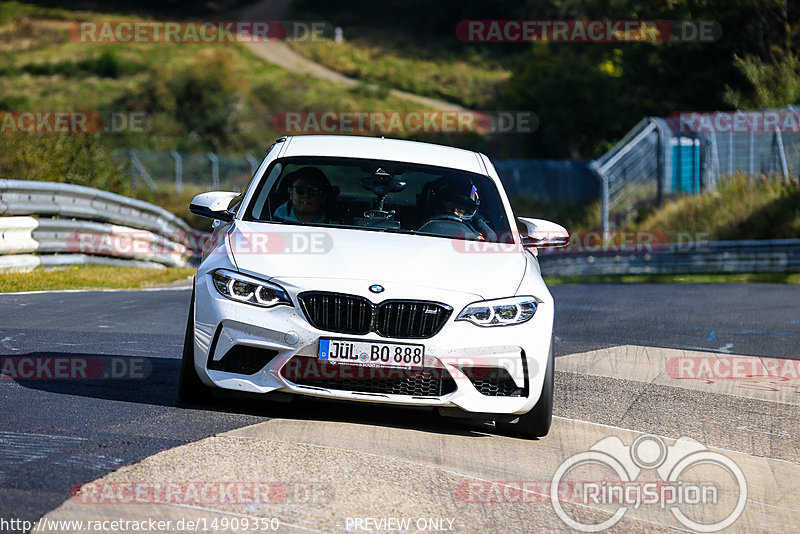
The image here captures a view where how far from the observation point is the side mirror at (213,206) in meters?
7.57

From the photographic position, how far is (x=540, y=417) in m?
6.72

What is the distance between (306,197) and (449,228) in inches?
36.5

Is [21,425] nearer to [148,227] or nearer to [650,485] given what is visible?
[650,485]

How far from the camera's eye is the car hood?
655cm

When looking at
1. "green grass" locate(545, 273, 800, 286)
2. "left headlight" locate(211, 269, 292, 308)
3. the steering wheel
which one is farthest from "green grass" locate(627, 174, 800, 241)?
"left headlight" locate(211, 269, 292, 308)

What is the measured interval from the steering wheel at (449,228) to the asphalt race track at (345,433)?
3.73 ft

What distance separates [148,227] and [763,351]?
11503 mm

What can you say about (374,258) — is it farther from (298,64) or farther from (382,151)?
(298,64)

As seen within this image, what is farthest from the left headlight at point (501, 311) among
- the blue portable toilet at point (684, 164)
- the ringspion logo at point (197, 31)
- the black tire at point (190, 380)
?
the ringspion logo at point (197, 31)

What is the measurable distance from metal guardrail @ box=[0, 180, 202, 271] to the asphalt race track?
3489mm

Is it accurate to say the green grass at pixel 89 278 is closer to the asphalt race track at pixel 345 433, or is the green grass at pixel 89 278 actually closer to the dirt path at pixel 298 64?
the asphalt race track at pixel 345 433

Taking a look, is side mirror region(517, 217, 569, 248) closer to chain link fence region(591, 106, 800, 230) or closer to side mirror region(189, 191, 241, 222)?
side mirror region(189, 191, 241, 222)

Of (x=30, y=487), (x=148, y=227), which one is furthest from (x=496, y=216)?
(x=148, y=227)

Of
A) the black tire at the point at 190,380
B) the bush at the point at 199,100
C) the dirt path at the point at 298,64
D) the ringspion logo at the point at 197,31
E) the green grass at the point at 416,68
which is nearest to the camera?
the black tire at the point at 190,380
